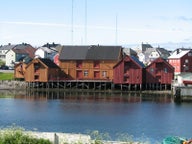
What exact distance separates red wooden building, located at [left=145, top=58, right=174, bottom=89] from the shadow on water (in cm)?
396

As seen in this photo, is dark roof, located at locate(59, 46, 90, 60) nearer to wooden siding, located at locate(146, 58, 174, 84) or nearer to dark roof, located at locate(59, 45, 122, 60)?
dark roof, located at locate(59, 45, 122, 60)

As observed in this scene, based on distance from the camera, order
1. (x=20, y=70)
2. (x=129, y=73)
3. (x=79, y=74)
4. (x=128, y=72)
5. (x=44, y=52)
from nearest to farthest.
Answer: (x=129, y=73), (x=128, y=72), (x=79, y=74), (x=20, y=70), (x=44, y=52)

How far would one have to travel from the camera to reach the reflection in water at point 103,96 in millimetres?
63969

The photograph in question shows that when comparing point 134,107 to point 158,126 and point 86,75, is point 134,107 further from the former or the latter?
point 86,75

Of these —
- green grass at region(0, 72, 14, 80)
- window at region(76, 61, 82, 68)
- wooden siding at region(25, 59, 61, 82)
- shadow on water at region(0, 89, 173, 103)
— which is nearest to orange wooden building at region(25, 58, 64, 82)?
wooden siding at region(25, 59, 61, 82)

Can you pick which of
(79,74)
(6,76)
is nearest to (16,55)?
(6,76)

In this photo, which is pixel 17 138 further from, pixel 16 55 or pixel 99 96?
pixel 16 55

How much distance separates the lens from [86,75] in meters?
81.9

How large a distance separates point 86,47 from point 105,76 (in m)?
8.18

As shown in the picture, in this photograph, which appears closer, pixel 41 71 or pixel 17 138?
pixel 17 138

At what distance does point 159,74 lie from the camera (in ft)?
251

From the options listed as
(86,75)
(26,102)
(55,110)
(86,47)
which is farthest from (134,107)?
(86,47)

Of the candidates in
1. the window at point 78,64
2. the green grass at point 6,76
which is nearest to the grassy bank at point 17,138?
the window at point 78,64

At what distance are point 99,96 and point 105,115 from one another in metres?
22.5
